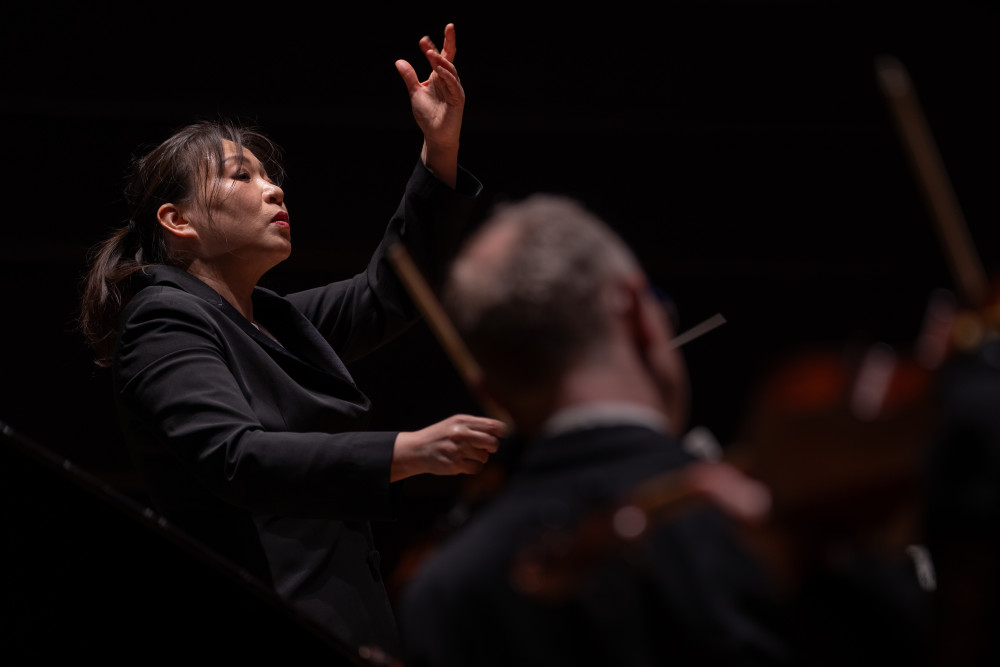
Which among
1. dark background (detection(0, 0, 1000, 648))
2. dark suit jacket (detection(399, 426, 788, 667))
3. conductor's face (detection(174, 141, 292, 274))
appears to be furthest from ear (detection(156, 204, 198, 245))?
dark suit jacket (detection(399, 426, 788, 667))

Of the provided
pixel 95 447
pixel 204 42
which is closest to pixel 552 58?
pixel 204 42

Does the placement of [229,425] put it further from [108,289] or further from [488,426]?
[108,289]

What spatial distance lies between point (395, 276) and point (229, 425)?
49 centimetres

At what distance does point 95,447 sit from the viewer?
2576 millimetres

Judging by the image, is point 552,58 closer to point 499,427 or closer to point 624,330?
point 499,427

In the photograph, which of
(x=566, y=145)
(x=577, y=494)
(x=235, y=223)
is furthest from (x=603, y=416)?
(x=566, y=145)

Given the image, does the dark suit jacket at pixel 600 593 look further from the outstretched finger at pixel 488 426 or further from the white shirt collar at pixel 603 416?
the outstretched finger at pixel 488 426

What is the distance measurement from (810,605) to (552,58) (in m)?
2.02

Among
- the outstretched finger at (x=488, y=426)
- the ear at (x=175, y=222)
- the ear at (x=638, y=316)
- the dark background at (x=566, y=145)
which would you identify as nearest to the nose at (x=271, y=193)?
the ear at (x=175, y=222)

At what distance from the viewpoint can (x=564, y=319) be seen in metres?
0.77

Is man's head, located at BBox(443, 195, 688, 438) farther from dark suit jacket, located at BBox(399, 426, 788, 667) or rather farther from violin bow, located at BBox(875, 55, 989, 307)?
violin bow, located at BBox(875, 55, 989, 307)

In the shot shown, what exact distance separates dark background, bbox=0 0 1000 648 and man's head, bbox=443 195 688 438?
5.82 feet

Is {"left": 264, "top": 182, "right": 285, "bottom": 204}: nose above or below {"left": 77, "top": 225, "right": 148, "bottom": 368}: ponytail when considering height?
above

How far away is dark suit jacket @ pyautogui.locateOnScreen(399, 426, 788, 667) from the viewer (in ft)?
Result: 2.30
